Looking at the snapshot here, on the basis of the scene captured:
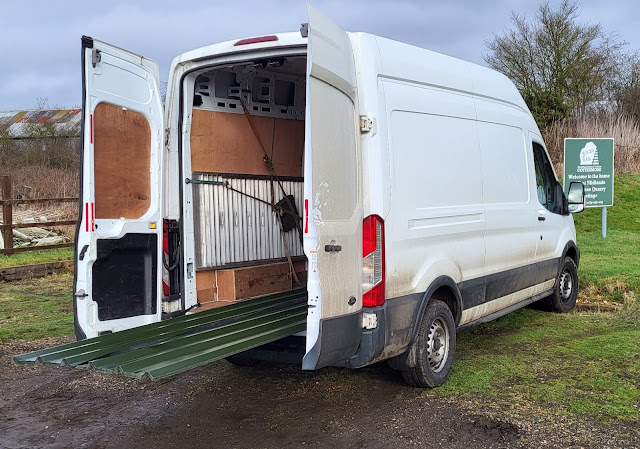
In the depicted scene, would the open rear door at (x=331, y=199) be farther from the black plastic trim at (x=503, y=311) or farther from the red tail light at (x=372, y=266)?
the black plastic trim at (x=503, y=311)

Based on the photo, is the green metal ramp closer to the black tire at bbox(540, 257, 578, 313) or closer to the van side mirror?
the black tire at bbox(540, 257, 578, 313)

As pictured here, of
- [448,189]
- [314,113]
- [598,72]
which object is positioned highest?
[598,72]

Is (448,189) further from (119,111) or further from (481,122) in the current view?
(119,111)

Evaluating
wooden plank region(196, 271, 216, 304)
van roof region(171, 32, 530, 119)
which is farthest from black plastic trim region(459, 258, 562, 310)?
wooden plank region(196, 271, 216, 304)

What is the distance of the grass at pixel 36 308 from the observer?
7871 millimetres

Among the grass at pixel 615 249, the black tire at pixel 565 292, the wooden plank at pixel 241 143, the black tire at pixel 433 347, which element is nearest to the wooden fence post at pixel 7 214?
the wooden plank at pixel 241 143

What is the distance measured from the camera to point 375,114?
483 centimetres

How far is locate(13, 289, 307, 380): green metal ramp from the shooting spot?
4.05 m

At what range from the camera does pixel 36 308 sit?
9406 mm

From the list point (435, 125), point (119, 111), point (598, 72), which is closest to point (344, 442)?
point (435, 125)

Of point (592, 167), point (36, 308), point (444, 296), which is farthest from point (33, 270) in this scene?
Answer: point (592, 167)

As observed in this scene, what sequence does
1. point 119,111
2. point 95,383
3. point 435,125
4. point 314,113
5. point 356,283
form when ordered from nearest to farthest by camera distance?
point 314,113, point 356,283, point 119,111, point 435,125, point 95,383

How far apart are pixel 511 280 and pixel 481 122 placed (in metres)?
1.57

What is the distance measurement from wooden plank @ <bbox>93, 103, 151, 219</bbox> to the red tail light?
1854mm
